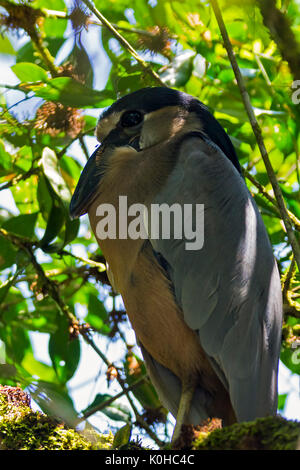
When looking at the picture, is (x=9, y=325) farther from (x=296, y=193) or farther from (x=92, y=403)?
(x=296, y=193)

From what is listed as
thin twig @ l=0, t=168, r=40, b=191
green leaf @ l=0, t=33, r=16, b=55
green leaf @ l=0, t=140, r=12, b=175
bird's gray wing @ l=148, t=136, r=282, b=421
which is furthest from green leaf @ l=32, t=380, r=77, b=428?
green leaf @ l=0, t=33, r=16, b=55

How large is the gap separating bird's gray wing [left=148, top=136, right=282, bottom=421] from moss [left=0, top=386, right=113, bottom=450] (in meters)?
0.63

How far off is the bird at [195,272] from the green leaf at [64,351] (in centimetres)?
55

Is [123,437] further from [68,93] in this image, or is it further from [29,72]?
[29,72]

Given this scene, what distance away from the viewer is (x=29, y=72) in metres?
3.06

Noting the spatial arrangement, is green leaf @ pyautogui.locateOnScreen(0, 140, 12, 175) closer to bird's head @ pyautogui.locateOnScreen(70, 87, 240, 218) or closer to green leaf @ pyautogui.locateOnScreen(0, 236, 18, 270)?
green leaf @ pyautogui.locateOnScreen(0, 236, 18, 270)

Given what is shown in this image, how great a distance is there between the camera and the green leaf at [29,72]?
3.03 meters

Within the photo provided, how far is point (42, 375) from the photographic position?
3711mm

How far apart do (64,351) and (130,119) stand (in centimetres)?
133

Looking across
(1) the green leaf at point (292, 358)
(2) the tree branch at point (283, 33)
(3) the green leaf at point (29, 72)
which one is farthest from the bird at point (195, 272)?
(2) the tree branch at point (283, 33)

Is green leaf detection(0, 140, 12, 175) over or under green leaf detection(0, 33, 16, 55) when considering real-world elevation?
under

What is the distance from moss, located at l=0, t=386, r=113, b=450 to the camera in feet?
6.00
